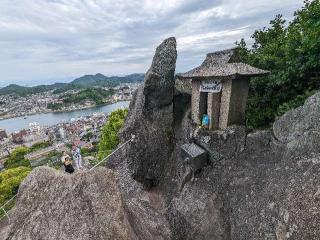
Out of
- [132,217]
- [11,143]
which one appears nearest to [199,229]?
[132,217]

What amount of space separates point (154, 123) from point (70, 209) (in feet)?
20.3

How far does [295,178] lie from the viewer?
623cm

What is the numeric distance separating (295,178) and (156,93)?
6.83m

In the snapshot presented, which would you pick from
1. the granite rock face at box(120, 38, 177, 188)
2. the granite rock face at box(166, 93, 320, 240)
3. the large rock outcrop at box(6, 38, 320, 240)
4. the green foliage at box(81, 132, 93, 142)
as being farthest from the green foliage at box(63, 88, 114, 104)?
the granite rock face at box(166, 93, 320, 240)

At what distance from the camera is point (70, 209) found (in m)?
6.44

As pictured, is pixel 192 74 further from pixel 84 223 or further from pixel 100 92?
pixel 100 92

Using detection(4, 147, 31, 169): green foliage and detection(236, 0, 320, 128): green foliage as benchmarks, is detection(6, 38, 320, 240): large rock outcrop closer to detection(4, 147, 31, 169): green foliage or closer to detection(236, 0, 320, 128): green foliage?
detection(236, 0, 320, 128): green foliage

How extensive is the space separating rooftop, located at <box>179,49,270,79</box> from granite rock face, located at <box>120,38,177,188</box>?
4.86 ft

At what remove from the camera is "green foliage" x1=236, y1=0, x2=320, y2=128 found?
29.9ft

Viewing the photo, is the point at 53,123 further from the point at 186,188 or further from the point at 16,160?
the point at 186,188

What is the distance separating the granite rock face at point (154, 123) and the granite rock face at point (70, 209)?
4.66m

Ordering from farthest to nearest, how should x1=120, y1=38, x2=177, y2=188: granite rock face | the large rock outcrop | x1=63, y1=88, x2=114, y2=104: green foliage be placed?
1. x1=63, y1=88, x2=114, y2=104: green foliage
2. x1=120, y1=38, x2=177, y2=188: granite rock face
3. the large rock outcrop

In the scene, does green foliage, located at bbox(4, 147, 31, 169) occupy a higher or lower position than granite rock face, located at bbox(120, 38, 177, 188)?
lower

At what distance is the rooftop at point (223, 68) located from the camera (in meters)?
9.12
